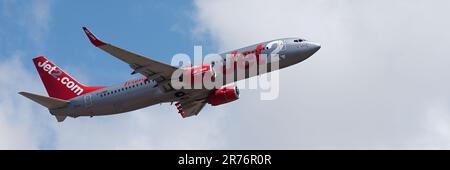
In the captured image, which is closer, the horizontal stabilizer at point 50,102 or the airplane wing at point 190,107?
the horizontal stabilizer at point 50,102

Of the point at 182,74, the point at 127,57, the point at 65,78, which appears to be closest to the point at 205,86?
the point at 182,74

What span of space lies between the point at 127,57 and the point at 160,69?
141 inches

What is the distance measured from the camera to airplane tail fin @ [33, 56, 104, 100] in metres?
75.1

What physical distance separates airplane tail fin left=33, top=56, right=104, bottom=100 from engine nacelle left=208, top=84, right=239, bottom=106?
11113mm

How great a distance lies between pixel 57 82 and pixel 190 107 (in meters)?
13.5

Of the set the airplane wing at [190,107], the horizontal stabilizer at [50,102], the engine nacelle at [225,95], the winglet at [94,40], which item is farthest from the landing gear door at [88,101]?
the engine nacelle at [225,95]

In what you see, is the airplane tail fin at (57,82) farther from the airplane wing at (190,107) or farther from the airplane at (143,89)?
the airplane wing at (190,107)

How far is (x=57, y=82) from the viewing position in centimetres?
7694

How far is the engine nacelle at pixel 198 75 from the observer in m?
68.6

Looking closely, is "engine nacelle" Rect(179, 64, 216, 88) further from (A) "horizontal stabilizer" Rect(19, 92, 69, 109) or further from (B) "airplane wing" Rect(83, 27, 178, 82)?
(A) "horizontal stabilizer" Rect(19, 92, 69, 109)

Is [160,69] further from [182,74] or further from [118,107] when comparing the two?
[118,107]

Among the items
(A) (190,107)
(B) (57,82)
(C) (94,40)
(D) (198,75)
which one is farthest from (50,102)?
(D) (198,75)

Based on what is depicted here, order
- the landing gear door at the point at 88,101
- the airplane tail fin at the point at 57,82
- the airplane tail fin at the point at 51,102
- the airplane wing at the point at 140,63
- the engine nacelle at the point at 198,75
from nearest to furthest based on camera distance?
the airplane wing at the point at 140,63
the engine nacelle at the point at 198,75
the airplane tail fin at the point at 51,102
the landing gear door at the point at 88,101
the airplane tail fin at the point at 57,82

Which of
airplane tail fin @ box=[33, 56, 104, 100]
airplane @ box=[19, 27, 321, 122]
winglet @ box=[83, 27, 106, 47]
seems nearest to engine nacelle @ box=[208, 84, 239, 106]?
airplane @ box=[19, 27, 321, 122]
